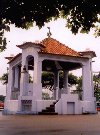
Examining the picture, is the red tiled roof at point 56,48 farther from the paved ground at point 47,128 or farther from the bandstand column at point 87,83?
the paved ground at point 47,128

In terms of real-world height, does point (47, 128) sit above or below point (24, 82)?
below

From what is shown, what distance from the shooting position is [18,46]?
29859 mm

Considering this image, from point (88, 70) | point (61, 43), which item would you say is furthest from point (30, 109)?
point (61, 43)

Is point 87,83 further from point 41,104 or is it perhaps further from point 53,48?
point 41,104

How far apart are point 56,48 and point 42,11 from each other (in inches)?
919

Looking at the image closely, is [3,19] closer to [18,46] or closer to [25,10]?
[25,10]

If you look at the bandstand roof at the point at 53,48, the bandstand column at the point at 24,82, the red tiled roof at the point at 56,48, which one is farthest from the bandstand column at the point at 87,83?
the bandstand column at the point at 24,82

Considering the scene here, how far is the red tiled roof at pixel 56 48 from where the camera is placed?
Answer: 3048cm

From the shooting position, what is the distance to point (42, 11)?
8516 mm

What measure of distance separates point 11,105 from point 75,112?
6.72m

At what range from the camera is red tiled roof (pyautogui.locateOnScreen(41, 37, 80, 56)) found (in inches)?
1200

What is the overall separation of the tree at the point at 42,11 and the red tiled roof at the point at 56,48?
20206mm

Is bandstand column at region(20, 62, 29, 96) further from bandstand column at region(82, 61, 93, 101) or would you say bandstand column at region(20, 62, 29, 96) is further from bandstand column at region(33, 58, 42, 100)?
bandstand column at region(82, 61, 93, 101)

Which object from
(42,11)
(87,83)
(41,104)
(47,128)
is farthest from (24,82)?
(42,11)
